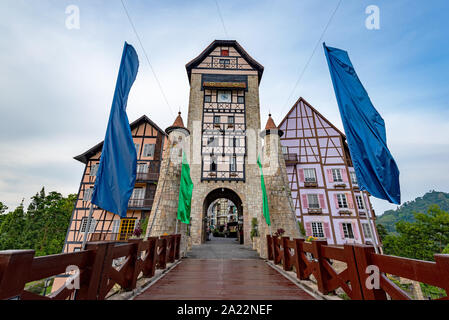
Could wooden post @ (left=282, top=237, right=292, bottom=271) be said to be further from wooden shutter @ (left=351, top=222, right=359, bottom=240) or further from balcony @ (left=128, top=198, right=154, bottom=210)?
wooden shutter @ (left=351, top=222, right=359, bottom=240)

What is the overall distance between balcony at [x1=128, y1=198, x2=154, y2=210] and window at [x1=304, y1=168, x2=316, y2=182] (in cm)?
1302

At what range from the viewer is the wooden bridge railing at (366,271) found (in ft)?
5.47

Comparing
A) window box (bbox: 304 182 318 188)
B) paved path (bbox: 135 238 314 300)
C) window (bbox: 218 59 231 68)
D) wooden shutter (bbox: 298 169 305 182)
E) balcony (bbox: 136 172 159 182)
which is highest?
window (bbox: 218 59 231 68)

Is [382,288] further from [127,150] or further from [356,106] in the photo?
[127,150]

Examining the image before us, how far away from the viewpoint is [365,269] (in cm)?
239

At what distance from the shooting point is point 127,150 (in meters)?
3.83

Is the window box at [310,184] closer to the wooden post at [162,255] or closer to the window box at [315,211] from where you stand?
the window box at [315,211]

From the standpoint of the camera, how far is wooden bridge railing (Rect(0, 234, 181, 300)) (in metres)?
1.38

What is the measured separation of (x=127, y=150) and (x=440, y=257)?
4.43m

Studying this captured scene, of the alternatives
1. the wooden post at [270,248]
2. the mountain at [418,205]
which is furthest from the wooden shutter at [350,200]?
the mountain at [418,205]

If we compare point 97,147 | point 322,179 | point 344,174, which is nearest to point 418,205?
point 344,174

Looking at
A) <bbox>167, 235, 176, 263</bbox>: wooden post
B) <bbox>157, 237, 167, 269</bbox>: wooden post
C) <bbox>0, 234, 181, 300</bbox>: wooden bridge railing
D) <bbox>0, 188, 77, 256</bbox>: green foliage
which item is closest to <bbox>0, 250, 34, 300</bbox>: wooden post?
<bbox>0, 234, 181, 300</bbox>: wooden bridge railing

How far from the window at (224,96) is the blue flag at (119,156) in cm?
1410

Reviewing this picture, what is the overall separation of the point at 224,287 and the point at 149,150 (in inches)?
584
